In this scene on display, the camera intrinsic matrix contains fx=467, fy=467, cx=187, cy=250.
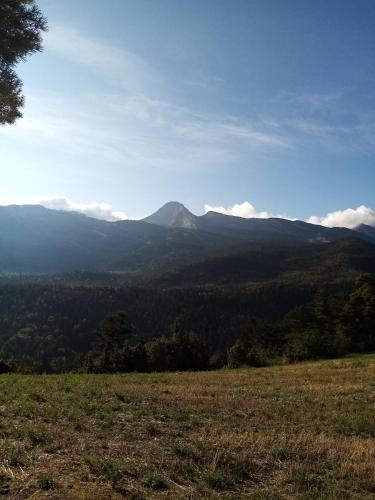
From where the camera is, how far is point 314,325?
66875mm

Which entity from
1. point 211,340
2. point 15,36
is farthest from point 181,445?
point 211,340

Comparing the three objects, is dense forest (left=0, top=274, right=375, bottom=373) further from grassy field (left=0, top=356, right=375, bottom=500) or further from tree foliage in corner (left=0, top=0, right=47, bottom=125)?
tree foliage in corner (left=0, top=0, right=47, bottom=125)

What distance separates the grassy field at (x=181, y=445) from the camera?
24.2 feet

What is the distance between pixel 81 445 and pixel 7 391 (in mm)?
7366

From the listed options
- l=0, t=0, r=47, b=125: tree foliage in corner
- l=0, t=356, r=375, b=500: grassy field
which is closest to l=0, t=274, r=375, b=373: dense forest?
l=0, t=356, r=375, b=500: grassy field

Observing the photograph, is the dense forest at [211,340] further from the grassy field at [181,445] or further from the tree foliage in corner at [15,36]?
the tree foliage in corner at [15,36]

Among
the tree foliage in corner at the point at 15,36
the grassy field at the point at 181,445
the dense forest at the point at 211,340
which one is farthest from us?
the dense forest at the point at 211,340

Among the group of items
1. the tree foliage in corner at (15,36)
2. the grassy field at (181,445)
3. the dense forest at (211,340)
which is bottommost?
the dense forest at (211,340)

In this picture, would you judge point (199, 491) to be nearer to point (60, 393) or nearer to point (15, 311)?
point (60, 393)

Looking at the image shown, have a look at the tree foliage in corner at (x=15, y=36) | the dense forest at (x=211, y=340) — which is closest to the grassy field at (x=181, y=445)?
the tree foliage in corner at (x=15, y=36)

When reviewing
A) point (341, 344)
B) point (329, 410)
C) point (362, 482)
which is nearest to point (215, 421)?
point (329, 410)

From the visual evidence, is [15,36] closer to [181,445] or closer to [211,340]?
[181,445]

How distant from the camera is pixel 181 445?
378 inches

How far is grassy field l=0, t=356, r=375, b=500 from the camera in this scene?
7.38m
